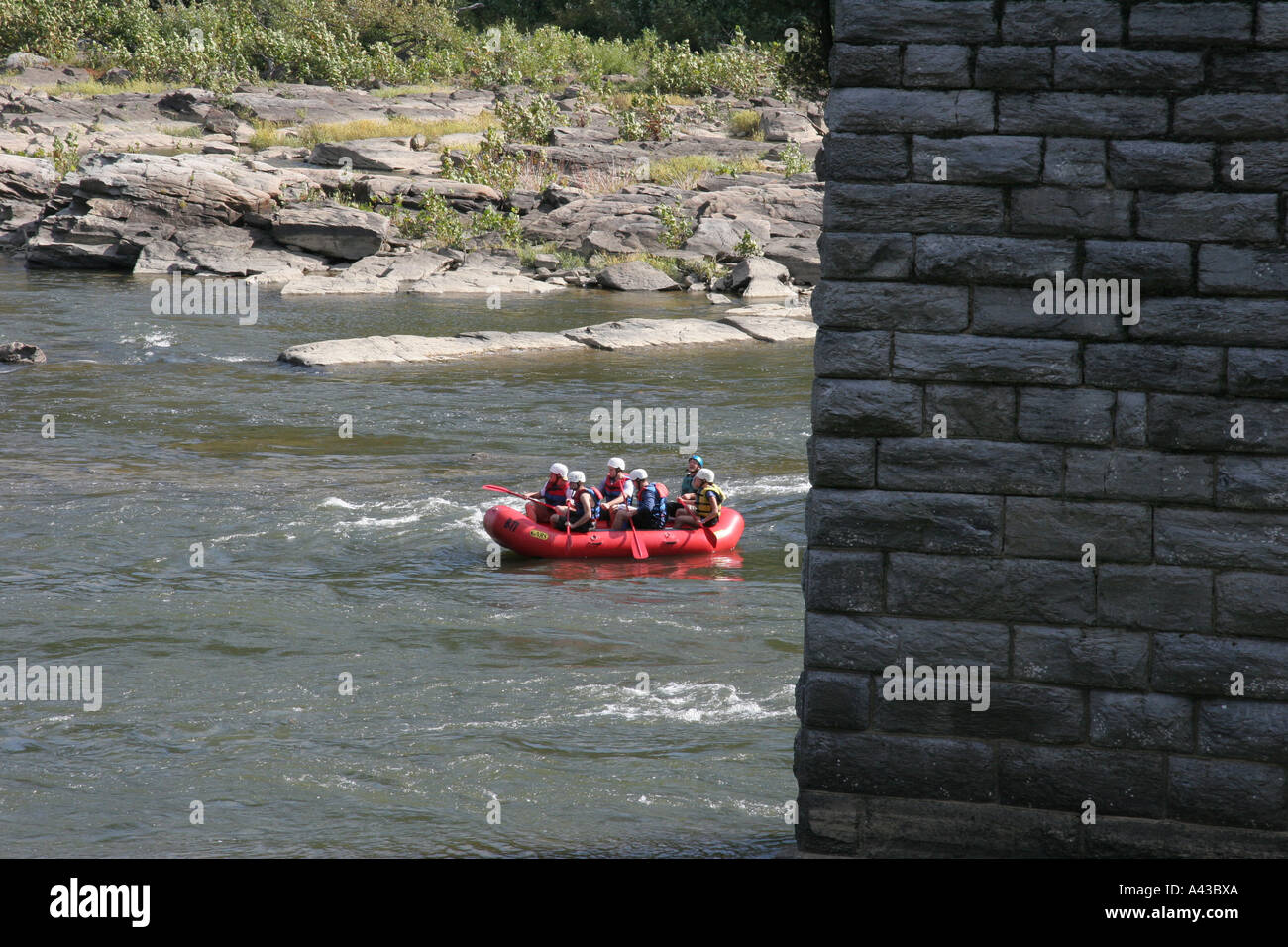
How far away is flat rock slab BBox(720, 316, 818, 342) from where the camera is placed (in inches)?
1106

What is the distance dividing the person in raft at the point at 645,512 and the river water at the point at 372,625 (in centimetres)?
50

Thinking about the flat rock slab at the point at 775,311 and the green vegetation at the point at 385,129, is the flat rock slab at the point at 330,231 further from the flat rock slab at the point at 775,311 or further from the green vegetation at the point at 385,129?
the flat rock slab at the point at 775,311

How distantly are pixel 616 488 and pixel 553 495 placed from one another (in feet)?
2.50

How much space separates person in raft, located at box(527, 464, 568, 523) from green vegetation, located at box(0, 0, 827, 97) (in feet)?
118

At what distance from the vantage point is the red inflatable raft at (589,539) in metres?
14.3

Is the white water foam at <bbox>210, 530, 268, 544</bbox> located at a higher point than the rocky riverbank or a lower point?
lower


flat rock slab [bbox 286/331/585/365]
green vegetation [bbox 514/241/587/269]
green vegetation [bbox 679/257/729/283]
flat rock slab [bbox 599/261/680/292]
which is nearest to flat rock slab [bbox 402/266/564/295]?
flat rock slab [bbox 599/261/680/292]

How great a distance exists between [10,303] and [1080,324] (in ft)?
92.9

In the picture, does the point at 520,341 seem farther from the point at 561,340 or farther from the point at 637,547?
the point at 637,547

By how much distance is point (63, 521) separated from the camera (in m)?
14.7

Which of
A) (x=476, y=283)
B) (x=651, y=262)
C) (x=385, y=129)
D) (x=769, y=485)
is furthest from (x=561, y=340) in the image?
(x=385, y=129)

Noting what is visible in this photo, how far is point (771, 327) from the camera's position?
28.4m

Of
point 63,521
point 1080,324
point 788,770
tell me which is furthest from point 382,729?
point 63,521

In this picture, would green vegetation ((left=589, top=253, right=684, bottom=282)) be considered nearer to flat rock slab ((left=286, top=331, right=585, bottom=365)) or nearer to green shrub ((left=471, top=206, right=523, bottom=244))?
green shrub ((left=471, top=206, right=523, bottom=244))
